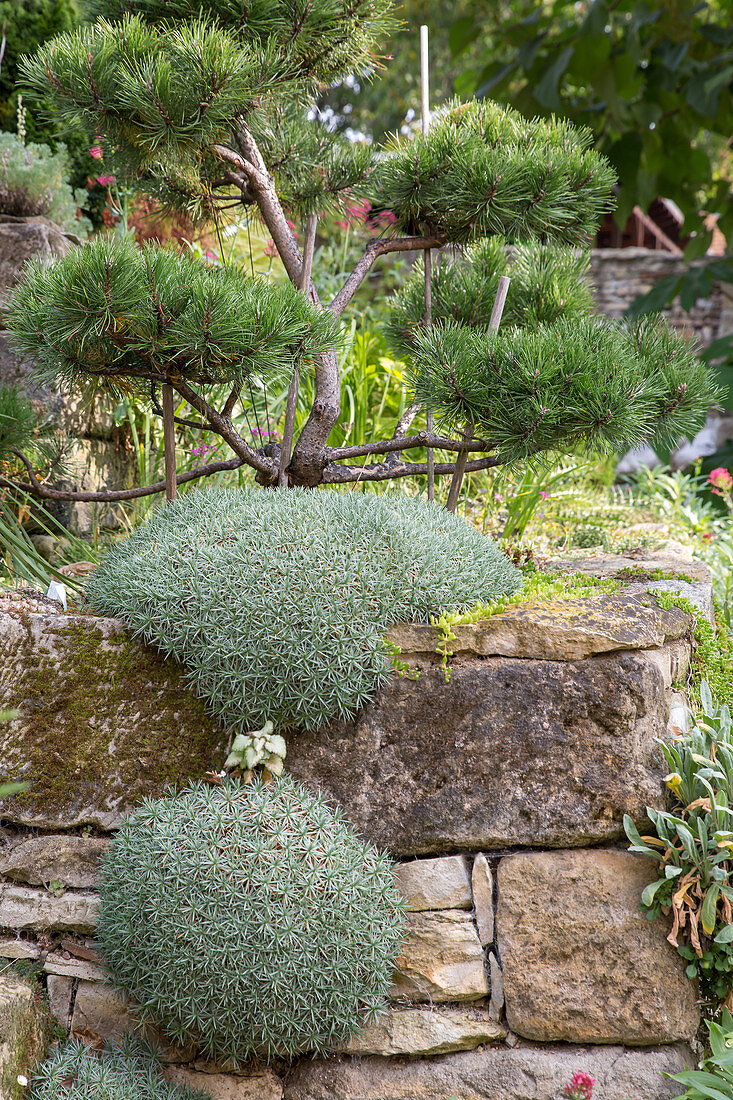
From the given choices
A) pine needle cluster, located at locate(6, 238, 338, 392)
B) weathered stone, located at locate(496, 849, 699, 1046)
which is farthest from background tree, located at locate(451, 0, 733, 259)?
weathered stone, located at locate(496, 849, 699, 1046)

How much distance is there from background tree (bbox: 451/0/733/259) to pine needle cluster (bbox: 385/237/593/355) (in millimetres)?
1519

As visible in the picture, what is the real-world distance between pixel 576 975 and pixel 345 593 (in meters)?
1.05

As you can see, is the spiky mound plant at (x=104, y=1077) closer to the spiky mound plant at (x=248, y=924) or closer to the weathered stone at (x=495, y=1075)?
the spiky mound plant at (x=248, y=924)

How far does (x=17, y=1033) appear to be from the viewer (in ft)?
5.46

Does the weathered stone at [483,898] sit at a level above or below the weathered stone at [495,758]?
below

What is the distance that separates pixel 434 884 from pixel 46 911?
945mm

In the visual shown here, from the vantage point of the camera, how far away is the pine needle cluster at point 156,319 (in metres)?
1.83

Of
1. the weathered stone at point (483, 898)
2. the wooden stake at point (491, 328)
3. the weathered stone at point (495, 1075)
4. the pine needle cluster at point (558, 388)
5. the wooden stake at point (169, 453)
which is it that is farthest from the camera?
the wooden stake at point (491, 328)

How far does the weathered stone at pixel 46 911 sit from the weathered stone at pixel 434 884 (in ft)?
2.47

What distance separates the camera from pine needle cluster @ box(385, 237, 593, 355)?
→ 279cm

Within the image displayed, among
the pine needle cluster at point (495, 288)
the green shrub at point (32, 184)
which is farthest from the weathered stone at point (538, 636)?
the green shrub at point (32, 184)

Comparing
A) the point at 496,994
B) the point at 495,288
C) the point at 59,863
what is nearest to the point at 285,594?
the point at 59,863

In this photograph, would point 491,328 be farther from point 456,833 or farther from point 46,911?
point 46,911

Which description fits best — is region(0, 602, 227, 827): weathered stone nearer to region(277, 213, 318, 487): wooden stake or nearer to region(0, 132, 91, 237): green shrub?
region(277, 213, 318, 487): wooden stake
